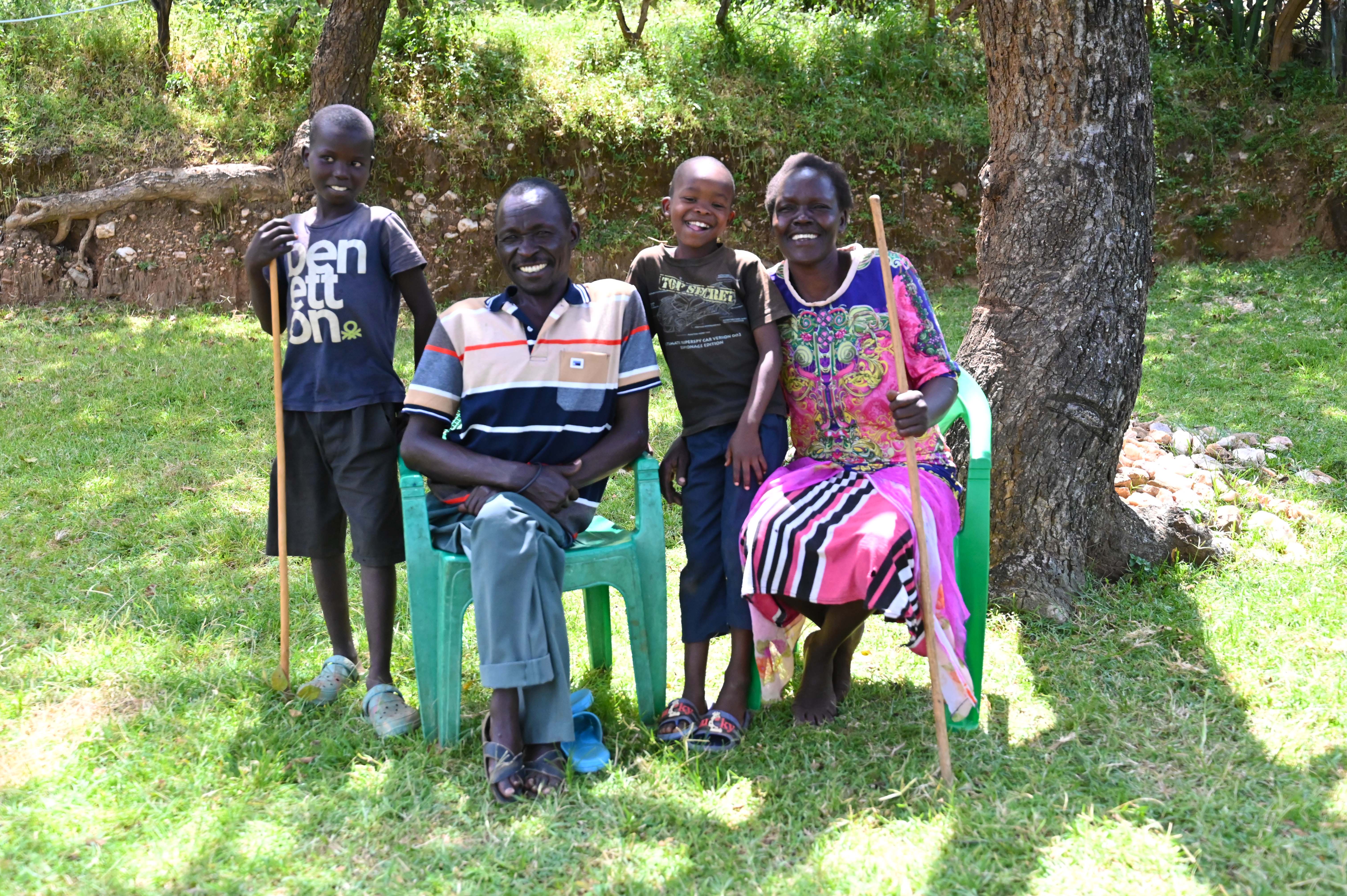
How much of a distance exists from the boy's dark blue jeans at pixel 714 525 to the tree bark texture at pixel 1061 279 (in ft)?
3.62

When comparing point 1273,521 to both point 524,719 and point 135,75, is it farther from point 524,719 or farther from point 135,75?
point 135,75

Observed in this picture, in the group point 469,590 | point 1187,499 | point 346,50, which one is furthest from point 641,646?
point 346,50

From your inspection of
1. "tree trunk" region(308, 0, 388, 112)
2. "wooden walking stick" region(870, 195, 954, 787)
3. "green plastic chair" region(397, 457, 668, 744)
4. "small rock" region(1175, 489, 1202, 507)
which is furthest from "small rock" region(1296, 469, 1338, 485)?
"tree trunk" region(308, 0, 388, 112)

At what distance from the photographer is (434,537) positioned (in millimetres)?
2959

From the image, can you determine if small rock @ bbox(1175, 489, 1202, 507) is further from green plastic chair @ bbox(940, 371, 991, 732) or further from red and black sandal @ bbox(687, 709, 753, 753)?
red and black sandal @ bbox(687, 709, 753, 753)

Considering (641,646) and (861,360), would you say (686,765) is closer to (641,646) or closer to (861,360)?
(641,646)

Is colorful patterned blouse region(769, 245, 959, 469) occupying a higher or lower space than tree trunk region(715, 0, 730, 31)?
lower

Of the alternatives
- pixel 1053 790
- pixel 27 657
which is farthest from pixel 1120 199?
pixel 27 657

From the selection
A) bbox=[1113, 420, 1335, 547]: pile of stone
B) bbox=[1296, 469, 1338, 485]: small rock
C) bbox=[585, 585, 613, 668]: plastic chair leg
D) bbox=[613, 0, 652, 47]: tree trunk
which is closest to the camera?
bbox=[585, 585, 613, 668]: plastic chair leg

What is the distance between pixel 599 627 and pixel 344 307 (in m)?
1.26

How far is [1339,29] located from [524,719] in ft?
38.6

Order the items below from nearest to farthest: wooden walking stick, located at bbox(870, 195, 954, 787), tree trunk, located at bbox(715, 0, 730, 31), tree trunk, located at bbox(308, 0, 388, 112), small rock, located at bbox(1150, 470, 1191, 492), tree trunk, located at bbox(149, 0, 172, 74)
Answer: wooden walking stick, located at bbox(870, 195, 954, 787)
small rock, located at bbox(1150, 470, 1191, 492)
tree trunk, located at bbox(308, 0, 388, 112)
tree trunk, located at bbox(149, 0, 172, 74)
tree trunk, located at bbox(715, 0, 730, 31)

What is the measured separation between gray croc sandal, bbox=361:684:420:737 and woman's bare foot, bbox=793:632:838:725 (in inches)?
42.8

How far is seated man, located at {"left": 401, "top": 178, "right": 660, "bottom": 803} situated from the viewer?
2752mm
